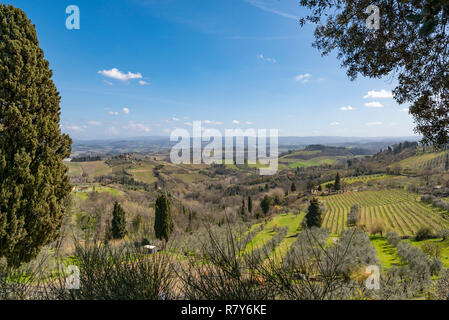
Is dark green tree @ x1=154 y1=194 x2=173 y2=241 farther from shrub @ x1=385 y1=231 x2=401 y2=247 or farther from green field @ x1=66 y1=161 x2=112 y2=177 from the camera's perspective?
green field @ x1=66 y1=161 x2=112 y2=177

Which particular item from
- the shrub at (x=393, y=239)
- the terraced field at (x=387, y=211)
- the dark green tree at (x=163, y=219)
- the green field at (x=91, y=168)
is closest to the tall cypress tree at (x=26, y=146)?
the dark green tree at (x=163, y=219)

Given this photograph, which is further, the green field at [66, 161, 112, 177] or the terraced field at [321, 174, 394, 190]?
the green field at [66, 161, 112, 177]

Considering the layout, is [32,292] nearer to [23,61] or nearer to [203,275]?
[203,275]

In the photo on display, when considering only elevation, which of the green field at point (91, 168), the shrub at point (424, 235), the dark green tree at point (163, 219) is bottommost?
the shrub at point (424, 235)

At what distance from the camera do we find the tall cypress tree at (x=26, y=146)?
6.00 meters

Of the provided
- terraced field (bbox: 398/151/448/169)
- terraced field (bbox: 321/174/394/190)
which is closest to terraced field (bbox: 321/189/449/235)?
terraced field (bbox: 321/174/394/190)

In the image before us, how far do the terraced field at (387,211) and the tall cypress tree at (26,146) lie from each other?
1695 inches

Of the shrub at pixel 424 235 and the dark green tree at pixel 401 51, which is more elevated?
the dark green tree at pixel 401 51

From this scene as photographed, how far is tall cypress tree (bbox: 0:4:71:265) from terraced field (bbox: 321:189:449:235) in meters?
43.0

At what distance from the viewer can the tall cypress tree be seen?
600 centimetres

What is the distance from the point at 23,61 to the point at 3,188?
4190 mm

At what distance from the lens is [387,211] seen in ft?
163

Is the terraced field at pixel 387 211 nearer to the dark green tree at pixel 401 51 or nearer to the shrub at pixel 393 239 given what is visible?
the shrub at pixel 393 239

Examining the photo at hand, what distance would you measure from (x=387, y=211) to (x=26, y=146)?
64.4 metres
